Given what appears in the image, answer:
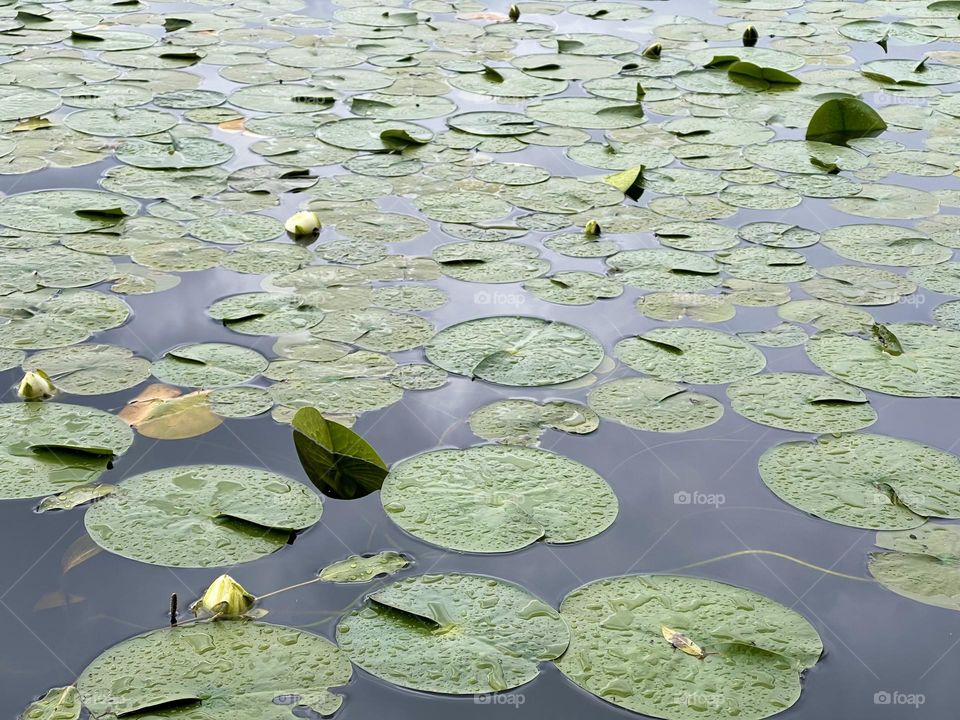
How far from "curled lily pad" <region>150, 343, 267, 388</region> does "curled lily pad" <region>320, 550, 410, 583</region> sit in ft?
3.22

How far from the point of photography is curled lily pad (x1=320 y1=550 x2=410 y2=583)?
264 cm

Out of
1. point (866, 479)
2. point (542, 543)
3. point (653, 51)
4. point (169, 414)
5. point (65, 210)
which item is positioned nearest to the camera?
point (542, 543)

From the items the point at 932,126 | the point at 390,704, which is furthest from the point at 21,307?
the point at 932,126

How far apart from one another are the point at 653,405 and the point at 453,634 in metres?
1.23

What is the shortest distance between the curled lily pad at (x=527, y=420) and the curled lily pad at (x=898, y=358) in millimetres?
913

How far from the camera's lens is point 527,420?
3.32 metres

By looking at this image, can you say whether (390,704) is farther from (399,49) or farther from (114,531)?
(399,49)

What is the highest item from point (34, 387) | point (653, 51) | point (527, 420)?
point (653, 51)

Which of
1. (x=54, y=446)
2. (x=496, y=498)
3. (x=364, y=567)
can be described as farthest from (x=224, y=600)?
(x=54, y=446)

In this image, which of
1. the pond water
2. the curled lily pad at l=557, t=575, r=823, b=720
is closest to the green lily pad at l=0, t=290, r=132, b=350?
the pond water

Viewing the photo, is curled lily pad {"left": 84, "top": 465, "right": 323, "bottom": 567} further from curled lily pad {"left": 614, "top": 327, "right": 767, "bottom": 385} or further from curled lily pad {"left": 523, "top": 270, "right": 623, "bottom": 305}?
curled lily pad {"left": 523, "top": 270, "right": 623, "bottom": 305}

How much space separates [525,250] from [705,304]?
0.82 m

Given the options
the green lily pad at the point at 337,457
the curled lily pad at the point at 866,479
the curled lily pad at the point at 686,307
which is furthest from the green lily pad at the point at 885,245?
the green lily pad at the point at 337,457

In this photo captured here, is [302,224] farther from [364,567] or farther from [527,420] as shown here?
[364,567]
